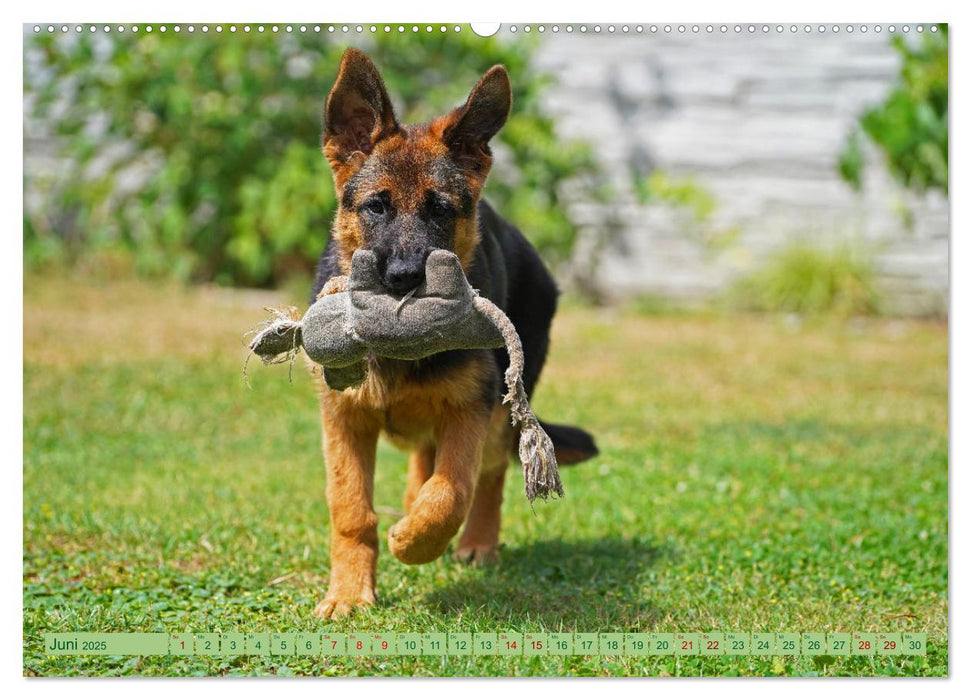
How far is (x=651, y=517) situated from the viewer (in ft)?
21.1

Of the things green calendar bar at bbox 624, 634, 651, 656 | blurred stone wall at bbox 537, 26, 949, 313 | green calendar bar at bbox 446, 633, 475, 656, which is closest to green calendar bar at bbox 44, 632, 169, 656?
green calendar bar at bbox 446, 633, 475, 656

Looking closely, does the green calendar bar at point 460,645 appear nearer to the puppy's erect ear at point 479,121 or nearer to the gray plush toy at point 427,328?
the gray plush toy at point 427,328

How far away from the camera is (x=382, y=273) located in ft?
13.8

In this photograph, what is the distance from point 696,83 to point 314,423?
7.10m

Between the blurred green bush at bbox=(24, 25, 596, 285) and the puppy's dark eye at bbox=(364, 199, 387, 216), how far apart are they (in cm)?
722

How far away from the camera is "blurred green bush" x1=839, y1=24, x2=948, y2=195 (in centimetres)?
786

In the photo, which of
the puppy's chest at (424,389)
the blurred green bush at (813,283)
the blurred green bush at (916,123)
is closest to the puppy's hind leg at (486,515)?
the puppy's chest at (424,389)

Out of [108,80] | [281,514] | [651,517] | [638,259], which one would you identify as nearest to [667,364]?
[638,259]

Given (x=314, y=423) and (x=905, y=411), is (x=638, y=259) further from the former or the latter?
(x=314, y=423)

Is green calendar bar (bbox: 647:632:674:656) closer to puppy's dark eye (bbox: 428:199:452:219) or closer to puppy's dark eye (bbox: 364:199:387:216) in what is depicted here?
puppy's dark eye (bbox: 428:199:452:219)

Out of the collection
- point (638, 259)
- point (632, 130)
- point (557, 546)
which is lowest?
point (557, 546)

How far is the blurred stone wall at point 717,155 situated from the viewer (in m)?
12.9

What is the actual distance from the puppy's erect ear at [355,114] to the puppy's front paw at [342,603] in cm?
177

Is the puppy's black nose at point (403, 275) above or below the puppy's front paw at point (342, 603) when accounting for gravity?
above
